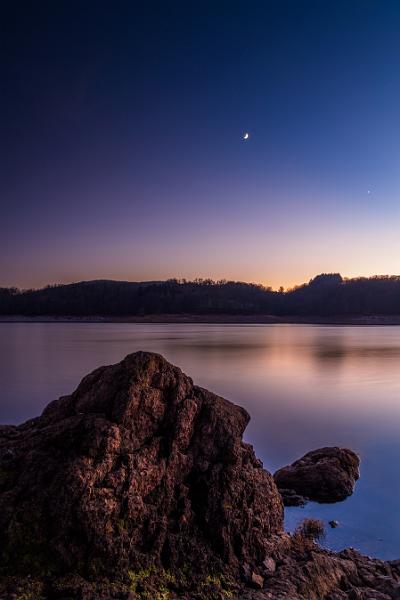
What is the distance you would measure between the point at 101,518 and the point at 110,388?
4.93 ft

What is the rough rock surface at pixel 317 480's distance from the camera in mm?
6859

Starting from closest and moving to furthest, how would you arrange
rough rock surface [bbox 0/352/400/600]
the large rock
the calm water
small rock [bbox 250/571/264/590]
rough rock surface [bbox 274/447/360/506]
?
rough rock surface [bbox 0/352/400/600] < the large rock < small rock [bbox 250/571/264/590] < the calm water < rough rock surface [bbox 274/447/360/506]

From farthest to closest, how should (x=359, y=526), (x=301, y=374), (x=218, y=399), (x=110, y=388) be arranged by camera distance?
(x=301, y=374), (x=359, y=526), (x=218, y=399), (x=110, y=388)

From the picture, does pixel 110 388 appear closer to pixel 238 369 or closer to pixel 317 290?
pixel 238 369

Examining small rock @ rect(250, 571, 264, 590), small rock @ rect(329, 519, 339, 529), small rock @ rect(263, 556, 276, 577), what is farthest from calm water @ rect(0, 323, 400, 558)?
small rock @ rect(250, 571, 264, 590)

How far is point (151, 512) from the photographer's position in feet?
13.4

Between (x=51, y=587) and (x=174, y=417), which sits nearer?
(x=51, y=587)

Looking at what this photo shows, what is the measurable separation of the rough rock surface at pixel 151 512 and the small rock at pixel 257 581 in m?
0.01

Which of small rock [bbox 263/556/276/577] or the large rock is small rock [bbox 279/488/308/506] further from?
small rock [bbox 263/556/276/577]

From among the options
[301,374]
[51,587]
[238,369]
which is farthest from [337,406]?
[51,587]

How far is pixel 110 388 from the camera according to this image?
5.00 m

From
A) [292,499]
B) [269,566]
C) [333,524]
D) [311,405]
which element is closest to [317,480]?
[292,499]

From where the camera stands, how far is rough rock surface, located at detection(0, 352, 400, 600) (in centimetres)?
352

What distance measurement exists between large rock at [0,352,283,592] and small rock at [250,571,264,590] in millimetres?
195
